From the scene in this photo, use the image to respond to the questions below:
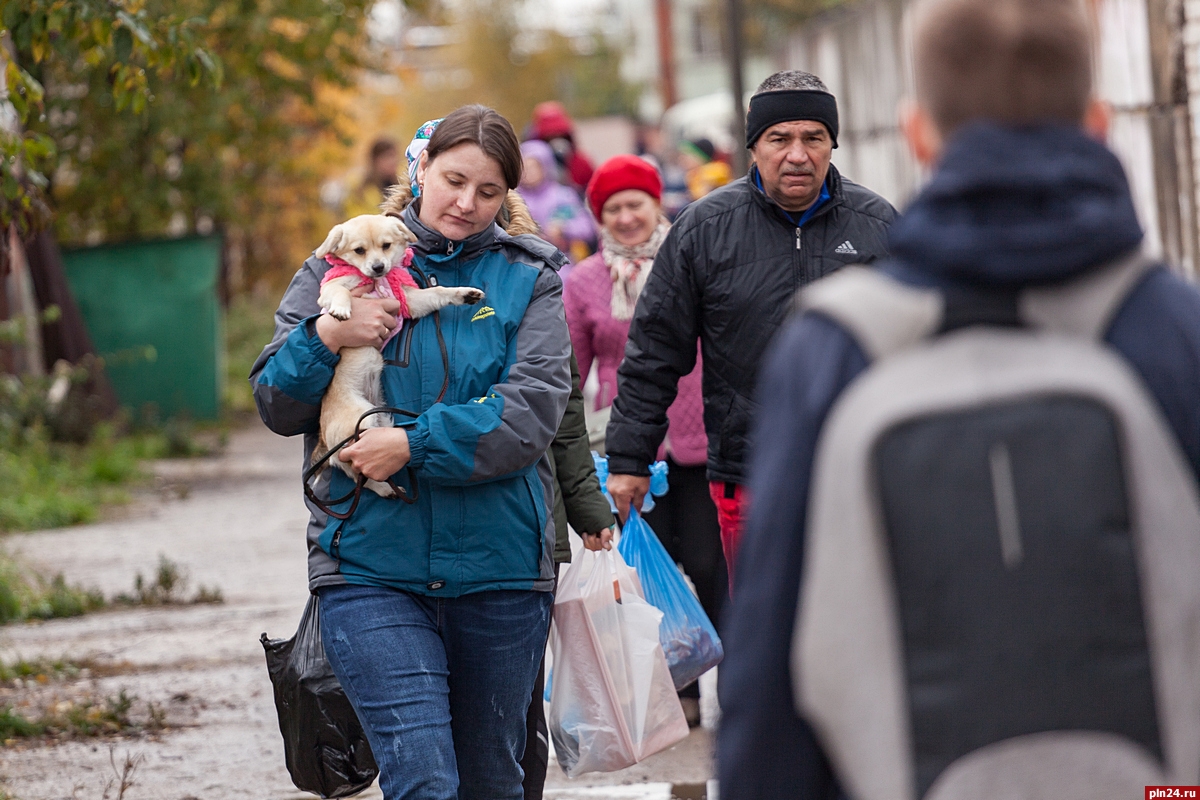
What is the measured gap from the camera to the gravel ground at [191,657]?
5.73m

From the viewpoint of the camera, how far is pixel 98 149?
1548 cm

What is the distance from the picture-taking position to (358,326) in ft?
12.2

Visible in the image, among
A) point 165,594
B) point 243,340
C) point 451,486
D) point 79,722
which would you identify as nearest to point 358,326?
point 451,486

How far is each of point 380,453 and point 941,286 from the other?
191cm

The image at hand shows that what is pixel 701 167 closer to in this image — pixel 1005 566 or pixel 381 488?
pixel 381 488

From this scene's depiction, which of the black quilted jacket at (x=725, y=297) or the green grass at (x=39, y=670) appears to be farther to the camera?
the green grass at (x=39, y=670)

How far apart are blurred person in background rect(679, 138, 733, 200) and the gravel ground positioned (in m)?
4.50

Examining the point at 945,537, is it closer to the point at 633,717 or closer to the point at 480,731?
the point at 480,731

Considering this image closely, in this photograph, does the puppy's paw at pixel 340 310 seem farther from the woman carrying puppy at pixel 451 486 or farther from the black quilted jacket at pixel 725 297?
the black quilted jacket at pixel 725 297

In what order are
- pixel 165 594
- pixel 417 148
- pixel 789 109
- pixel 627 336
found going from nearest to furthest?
1. pixel 417 148
2. pixel 789 109
3. pixel 627 336
4. pixel 165 594

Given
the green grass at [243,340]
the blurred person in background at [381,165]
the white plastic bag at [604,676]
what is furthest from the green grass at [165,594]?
the green grass at [243,340]

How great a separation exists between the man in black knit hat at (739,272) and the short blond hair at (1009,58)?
2.81 meters

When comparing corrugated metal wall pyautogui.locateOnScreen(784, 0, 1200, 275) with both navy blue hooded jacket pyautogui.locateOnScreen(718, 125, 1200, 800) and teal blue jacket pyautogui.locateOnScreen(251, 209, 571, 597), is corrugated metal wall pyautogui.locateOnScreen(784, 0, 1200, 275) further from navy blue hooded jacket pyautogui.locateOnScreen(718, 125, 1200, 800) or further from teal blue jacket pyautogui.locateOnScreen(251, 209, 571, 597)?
navy blue hooded jacket pyautogui.locateOnScreen(718, 125, 1200, 800)

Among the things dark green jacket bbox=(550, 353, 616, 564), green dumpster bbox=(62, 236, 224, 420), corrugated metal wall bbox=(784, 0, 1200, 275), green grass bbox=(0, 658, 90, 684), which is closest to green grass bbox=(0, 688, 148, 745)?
green grass bbox=(0, 658, 90, 684)
